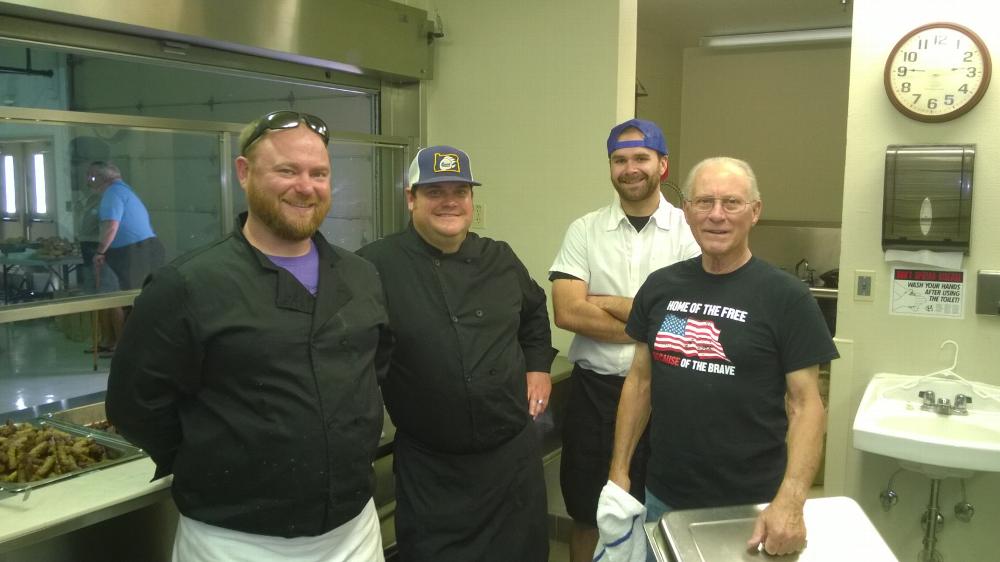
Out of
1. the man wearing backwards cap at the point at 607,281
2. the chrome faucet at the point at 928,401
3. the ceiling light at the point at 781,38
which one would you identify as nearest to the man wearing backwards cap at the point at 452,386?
the man wearing backwards cap at the point at 607,281

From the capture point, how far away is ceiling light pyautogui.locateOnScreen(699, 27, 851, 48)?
519 centimetres

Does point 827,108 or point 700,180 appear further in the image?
point 827,108

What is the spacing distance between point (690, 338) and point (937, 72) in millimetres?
1510

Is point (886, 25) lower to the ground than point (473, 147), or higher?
higher

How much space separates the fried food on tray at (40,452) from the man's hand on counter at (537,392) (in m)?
1.12

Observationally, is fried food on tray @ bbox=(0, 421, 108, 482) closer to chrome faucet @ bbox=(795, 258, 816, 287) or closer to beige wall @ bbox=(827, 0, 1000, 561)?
beige wall @ bbox=(827, 0, 1000, 561)

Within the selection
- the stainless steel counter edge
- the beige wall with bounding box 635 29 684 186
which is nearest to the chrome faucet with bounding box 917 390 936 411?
the stainless steel counter edge

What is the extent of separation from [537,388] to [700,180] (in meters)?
0.81

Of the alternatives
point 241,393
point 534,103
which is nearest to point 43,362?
point 241,393

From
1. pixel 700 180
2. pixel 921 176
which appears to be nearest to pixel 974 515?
pixel 921 176

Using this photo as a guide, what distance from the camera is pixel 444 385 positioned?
1.94 metres

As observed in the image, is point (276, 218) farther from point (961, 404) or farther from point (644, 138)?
point (961, 404)


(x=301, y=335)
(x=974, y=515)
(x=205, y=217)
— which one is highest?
(x=205, y=217)

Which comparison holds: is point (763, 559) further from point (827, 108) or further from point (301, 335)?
point (827, 108)
